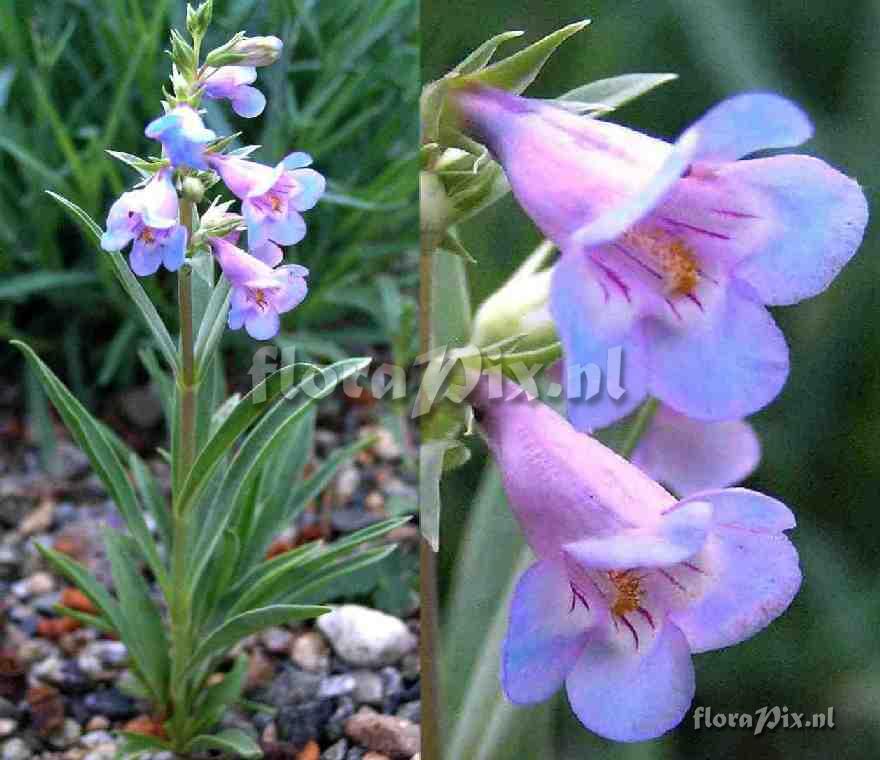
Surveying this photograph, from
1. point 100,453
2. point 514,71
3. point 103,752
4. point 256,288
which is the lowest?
point 103,752

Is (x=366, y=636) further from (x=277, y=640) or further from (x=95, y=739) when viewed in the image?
(x=95, y=739)

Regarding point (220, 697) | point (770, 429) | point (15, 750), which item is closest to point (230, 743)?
point (220, 697)

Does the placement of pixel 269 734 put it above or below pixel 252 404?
below

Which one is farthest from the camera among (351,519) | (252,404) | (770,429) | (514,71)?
(351,519)

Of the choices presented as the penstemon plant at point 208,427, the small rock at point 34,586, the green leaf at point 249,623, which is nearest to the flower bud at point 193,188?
the penstemon plant at point 208,427

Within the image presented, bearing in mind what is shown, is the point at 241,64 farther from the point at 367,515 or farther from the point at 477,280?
the point at 367,515

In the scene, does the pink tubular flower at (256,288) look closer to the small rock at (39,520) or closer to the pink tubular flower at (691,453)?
the pink tubular flower at (691,453)

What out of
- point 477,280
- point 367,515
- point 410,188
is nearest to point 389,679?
point 367,515
